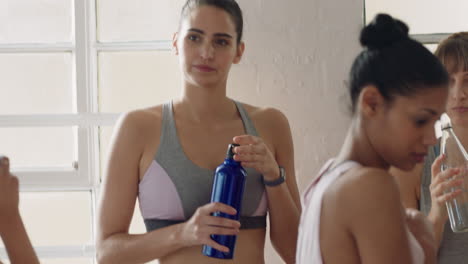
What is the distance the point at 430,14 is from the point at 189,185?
1.00 m

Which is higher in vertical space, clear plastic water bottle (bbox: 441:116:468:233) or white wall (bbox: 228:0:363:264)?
→ white wall (bbox: 228:0:363:264)

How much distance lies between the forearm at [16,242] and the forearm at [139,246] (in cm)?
45

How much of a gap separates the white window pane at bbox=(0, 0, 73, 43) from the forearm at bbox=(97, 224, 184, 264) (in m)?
0.77

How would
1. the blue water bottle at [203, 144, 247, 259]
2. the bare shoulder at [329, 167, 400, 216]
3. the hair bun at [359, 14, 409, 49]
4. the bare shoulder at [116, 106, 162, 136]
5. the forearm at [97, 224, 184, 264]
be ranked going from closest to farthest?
the bare shoulder at [329, 167, 400, 216] → the hair bun at [359, 14, 409, 49] → the blue water bottle at [203, 144, 247, 259] → the forearm at [97, 224, 184, 264] → the bare shoulder at [116, 106, 162, 136]

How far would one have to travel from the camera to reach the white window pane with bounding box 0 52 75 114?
78.8 inches

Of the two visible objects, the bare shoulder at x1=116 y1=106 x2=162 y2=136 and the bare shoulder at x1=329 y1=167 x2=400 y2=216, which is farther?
the bare shoulder at x1=116 y1=106 x2=162 y2=136

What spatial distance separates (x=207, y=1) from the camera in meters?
1.54

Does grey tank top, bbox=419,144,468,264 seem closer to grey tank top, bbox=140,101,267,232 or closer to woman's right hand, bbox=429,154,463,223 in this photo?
woman's right hand, bbox=429,154,463,223

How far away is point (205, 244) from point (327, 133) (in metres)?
0.64

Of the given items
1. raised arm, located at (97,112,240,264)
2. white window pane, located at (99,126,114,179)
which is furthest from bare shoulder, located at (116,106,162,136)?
white window pane, located at (99,126,114,179)

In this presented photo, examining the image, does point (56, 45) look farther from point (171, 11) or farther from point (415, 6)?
→ point (415, 6)

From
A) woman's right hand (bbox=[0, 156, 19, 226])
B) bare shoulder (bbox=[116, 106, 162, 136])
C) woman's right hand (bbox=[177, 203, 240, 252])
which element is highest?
bare shoulder (bbox=[116, 106, 162, 136])

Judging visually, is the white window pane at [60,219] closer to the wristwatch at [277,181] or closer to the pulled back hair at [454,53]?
the wristwatch at [277,181]

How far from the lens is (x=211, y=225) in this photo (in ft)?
4.32
